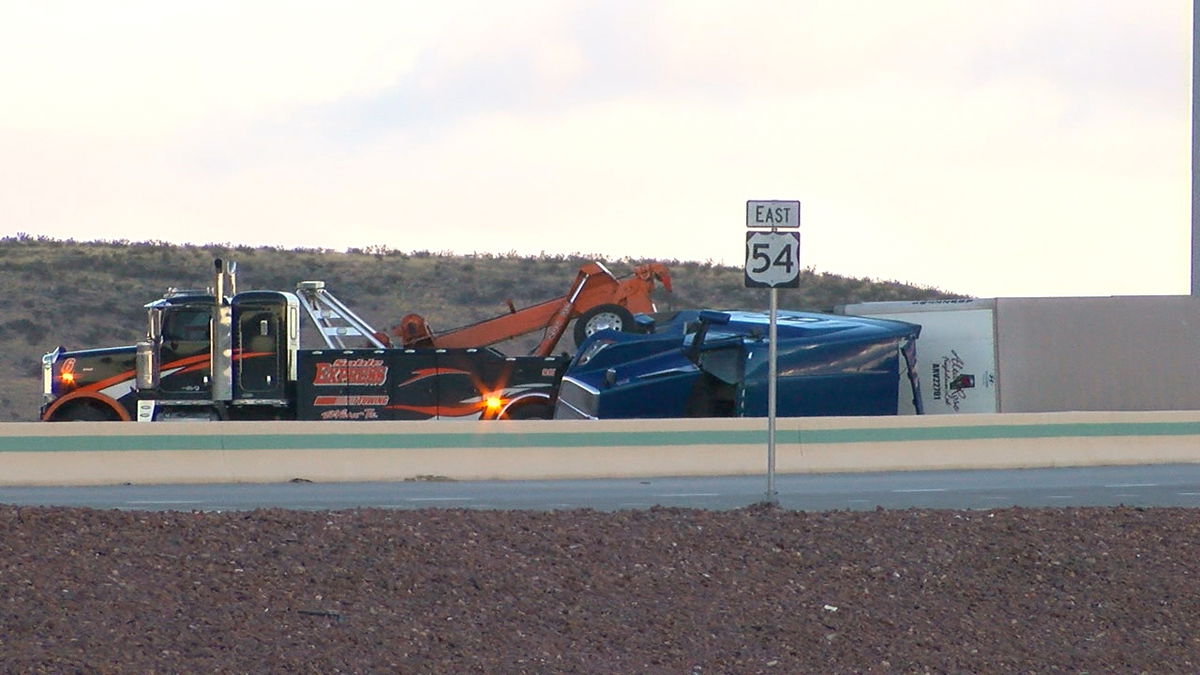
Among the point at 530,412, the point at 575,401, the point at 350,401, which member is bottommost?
the point at 530,412

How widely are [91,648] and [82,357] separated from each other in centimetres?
1741

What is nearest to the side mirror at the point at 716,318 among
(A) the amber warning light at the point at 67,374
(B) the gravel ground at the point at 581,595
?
(A) the amber warning light at the point at 67,374

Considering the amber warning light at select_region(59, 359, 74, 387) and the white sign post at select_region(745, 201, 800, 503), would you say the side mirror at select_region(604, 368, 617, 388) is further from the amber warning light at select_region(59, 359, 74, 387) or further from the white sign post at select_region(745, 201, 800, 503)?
the white sign post at select_region(745, 201, 800, 503)

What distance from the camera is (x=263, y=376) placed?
2391 cm

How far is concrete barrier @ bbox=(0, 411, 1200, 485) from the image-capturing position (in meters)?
18.9

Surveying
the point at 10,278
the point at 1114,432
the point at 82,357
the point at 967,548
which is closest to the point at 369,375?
the point at 82,357

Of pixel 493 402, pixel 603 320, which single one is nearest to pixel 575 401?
pixel 493 402

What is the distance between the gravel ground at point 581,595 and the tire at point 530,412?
1316 centimetres

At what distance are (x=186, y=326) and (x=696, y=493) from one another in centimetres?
999

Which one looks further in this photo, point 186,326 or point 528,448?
point 186,326

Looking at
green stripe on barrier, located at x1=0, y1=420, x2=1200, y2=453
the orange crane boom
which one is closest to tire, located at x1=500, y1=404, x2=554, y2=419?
the orange crane boom

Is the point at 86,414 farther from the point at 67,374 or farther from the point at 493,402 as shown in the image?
the point at 493,402

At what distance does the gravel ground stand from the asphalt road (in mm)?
4418

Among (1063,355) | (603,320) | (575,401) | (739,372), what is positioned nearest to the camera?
(739,372)
